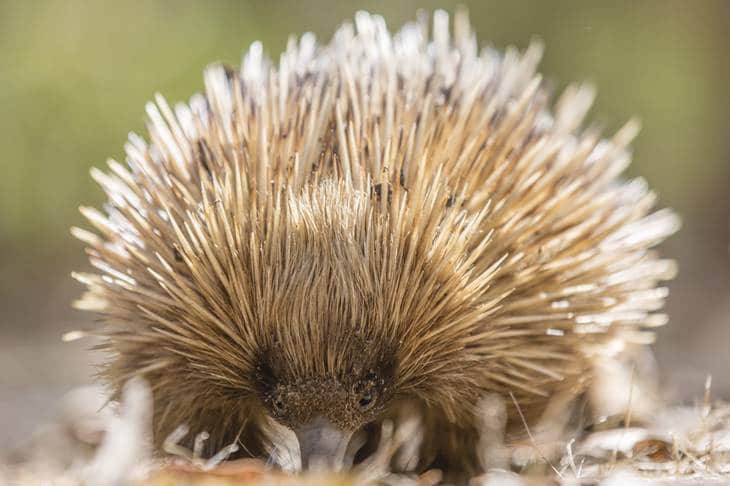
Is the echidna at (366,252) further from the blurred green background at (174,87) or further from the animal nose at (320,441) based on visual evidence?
the blurred green background at (174,87)

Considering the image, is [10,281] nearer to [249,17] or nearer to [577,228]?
[249,17]

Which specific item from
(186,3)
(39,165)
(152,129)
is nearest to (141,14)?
(186,3)

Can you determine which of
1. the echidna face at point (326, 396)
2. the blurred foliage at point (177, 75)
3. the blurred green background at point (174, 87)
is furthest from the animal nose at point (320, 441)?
the blurred foliage at point (177, 75)

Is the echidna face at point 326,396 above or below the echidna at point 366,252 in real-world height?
below

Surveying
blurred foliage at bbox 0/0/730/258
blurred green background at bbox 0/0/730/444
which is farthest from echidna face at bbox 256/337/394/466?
blurred foliage at bbox 0/0/730/258

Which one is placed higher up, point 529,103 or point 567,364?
point 529,103

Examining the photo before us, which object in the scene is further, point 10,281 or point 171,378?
point 10,281

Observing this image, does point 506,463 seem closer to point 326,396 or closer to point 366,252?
point 326,396
